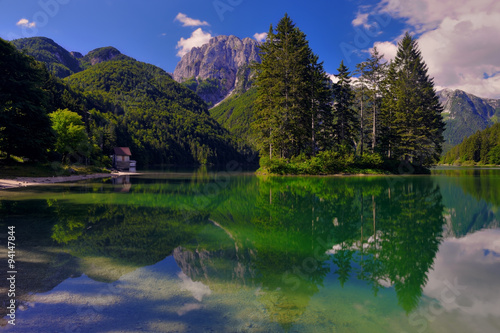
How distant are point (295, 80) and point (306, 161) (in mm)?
11996

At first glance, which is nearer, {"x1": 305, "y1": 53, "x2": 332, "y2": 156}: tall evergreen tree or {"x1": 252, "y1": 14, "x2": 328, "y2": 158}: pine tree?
{"x1": 252, "y1": 14, "x2": 328, "y2": 158}: pine tree

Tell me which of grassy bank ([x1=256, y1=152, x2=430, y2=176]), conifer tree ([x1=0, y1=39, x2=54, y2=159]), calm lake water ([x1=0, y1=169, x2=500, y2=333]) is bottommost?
calm lake water ([x1=0, y1=169, x2=500, y2=333])

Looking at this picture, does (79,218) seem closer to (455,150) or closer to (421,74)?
(421,74)

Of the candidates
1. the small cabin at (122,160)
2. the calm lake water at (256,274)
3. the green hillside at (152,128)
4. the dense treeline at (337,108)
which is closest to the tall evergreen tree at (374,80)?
the dense treeline at (337,108)

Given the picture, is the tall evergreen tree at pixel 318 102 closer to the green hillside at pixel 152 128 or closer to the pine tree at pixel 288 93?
the pine tree at pixel 288 93

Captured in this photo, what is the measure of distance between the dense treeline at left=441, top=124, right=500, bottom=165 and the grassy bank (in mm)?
100205

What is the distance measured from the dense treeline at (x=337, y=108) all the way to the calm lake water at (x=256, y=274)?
103 feet

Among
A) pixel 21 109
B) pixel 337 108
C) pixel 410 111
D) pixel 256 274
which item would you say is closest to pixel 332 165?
pixel 337 108

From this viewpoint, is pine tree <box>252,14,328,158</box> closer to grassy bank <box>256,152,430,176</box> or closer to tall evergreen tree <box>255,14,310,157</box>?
tall evergreen tree <box>255,14,310,157</box>

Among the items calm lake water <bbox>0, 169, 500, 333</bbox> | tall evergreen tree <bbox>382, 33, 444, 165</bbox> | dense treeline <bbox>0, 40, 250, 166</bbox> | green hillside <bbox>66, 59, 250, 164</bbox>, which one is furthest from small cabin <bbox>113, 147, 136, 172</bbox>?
calm lake water <bbox>0, 169, 500, 333</bbox>

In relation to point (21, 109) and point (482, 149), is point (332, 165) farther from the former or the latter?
point (482, 149)

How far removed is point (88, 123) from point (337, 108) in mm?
72228

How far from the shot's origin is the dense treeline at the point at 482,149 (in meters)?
114

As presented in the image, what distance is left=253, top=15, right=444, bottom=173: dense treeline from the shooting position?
40812 millimetres
